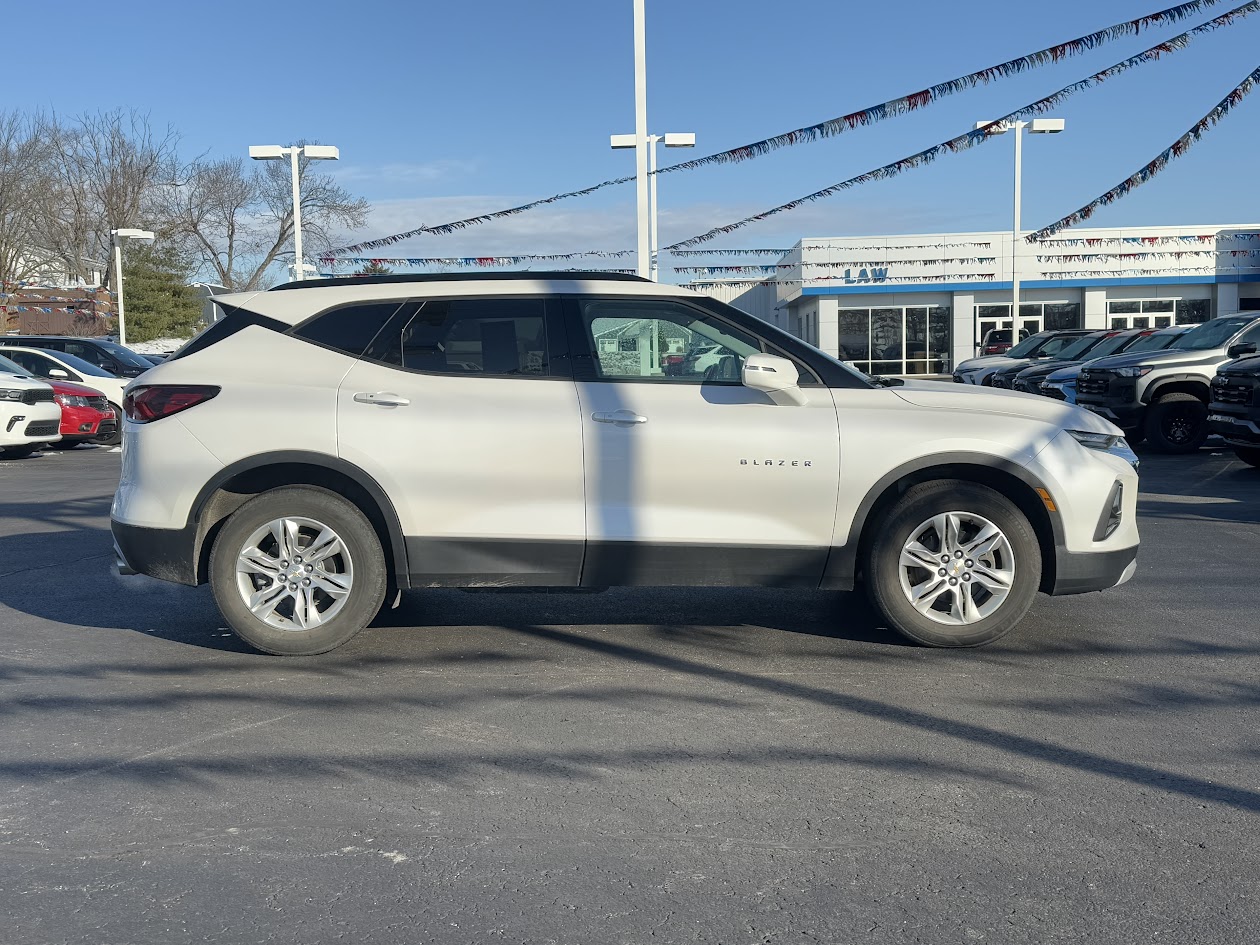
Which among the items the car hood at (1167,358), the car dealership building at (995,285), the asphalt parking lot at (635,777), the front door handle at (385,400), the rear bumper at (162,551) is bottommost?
the asphalt parking lot at (635,777)

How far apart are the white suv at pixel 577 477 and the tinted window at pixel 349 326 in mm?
12

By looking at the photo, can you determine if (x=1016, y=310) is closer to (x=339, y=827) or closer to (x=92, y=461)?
(x=92, y=461)

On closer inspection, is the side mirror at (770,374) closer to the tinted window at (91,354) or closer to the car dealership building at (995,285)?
the tinted window at (91,354)

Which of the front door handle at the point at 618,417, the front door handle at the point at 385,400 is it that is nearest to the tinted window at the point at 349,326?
the front door handle at the point at 385,400

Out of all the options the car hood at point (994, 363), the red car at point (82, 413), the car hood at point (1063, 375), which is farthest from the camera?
the car hood at point (994, 363)

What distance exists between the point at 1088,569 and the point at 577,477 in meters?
2.47

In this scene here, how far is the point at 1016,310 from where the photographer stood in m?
37.1

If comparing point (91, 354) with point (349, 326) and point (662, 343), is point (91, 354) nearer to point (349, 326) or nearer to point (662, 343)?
point (349, 326)

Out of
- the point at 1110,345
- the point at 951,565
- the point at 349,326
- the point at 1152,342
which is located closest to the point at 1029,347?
the point at 1110,345

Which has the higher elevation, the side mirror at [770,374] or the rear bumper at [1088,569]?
the side mirror at [770,374]

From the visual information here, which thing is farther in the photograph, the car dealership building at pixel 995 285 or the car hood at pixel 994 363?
the car dealership building at pixel 995 285

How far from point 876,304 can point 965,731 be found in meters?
45.0

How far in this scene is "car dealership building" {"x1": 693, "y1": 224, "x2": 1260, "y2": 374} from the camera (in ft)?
149

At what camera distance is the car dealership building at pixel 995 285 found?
4553 centimetres
